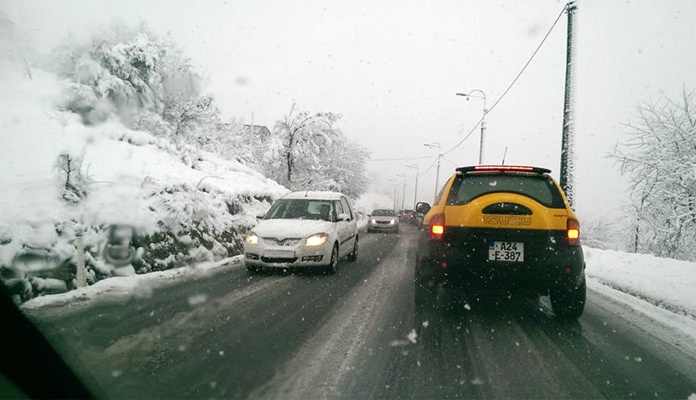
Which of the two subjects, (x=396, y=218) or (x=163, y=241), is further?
(x=396, y=218)

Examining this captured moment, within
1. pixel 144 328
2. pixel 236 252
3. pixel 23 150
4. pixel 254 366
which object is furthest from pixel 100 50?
pixel 254 366

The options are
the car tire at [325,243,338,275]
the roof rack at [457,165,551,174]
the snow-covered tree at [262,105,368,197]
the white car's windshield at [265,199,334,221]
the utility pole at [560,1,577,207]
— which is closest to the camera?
the roof rack at [457,165,551,174]

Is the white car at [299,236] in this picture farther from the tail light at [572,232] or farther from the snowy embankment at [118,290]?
the tail light at [572,232]

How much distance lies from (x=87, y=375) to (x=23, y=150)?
27.0 ft

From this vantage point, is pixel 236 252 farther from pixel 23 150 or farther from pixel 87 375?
pixel 87 375

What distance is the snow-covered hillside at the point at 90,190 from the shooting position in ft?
18.8

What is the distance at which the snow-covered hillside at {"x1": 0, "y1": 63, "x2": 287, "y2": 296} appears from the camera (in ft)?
18.8

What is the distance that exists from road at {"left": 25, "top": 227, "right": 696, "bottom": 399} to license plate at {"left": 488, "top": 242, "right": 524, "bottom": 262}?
2.58ft

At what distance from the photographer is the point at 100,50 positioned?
1986 centimetres

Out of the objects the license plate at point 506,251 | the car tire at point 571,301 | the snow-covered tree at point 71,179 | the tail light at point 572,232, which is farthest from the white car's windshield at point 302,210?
the tail light at point 572,232

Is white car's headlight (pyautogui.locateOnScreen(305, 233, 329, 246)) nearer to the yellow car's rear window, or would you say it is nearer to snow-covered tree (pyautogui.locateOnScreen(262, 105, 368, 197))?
the yellow car's rear window

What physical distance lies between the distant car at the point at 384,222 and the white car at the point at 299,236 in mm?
13896

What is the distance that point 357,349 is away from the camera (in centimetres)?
368

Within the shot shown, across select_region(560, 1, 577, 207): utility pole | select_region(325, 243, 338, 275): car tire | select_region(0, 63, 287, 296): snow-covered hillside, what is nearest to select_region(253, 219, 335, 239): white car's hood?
select_region(325, 243, 338, 275): car tire
